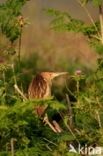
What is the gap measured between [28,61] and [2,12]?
80.7 inches

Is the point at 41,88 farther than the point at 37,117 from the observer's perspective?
Yes

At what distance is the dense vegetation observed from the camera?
179 inches

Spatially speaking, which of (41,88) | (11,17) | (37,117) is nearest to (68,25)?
(11,17)

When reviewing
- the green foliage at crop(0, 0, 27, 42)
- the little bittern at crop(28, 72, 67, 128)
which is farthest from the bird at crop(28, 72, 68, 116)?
the green foliage at crop(0, 0, 27, 42)

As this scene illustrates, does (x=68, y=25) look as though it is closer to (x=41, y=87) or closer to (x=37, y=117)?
(x=41, y=87)

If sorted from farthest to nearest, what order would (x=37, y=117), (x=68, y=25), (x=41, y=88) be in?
(x=68, y=25) → (x=41, y=88) → (x=37, y=117)

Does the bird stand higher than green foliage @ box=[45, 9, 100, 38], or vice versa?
green foliage @ box=[45, 9, 100, 38]

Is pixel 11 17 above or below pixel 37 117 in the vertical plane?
above

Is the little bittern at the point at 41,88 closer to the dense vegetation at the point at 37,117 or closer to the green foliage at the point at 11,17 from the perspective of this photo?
the dense vegetation at the point at 37,117

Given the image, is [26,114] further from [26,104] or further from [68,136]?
[68,136]

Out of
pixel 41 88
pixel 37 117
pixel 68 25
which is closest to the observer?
pixel 37 117

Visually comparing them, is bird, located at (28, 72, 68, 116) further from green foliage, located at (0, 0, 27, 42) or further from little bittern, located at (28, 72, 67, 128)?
green foliage, located at (0, 0, 27, 42)

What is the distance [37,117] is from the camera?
489 cm

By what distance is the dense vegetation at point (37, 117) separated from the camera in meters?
4.54
